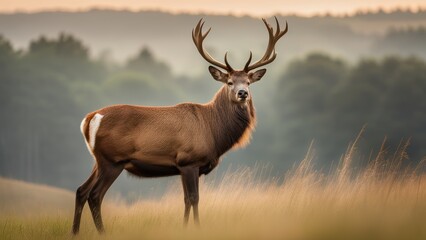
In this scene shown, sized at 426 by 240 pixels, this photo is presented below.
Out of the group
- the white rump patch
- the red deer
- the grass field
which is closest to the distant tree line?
the grass field

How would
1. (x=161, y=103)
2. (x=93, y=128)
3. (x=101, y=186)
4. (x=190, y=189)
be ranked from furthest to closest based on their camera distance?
(x=161, y=103), (x=93, y=128), (x=101, y=186), (x=190, y=189)

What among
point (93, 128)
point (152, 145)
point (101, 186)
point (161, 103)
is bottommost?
point (161, 103)

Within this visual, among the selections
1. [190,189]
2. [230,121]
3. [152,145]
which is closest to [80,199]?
[152,145]

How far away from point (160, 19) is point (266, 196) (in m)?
87.3

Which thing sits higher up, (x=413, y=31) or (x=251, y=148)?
(x=413, y=31)

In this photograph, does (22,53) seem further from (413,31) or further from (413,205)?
(413,205)

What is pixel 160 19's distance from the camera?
322 ft

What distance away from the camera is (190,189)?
10.9 meters

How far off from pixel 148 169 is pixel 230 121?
4.75 feet

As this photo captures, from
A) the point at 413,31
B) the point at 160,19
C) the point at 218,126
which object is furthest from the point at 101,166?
the point at 160,19

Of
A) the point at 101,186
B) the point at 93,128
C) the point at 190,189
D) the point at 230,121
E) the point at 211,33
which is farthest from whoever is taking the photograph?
the point at 211,33

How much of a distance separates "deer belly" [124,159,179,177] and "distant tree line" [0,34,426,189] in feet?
143

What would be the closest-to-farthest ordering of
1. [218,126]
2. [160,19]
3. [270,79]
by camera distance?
[218,126] → [270,79] → [160,19]

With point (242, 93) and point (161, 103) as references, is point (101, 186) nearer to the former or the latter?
point (242, 93)
